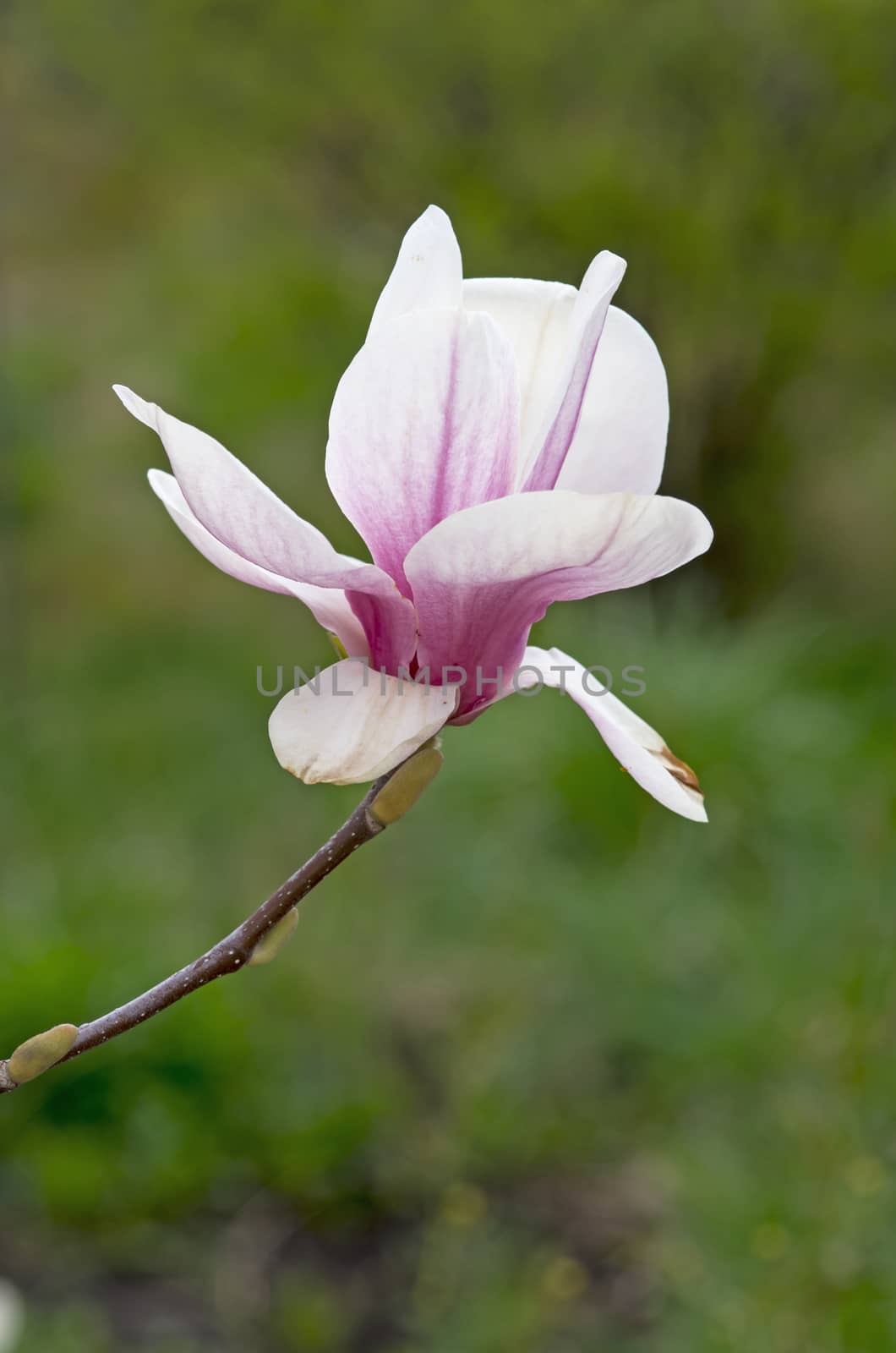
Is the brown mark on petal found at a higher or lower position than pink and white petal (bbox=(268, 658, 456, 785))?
lower

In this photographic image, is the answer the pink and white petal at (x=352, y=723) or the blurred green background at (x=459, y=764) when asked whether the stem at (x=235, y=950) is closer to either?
the pink and white petal at (x=352, y=723)

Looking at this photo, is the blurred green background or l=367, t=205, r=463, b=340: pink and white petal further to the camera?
the blurred green background

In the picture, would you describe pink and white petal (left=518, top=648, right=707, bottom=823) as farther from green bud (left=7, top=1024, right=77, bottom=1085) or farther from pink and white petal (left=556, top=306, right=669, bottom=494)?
green bud (left=7, top=1024, right=77, bottom=1085)

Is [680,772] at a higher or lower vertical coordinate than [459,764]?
higher

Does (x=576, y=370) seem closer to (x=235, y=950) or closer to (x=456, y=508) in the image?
(x=456, y=508)

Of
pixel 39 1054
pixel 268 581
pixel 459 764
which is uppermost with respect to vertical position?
pixel 268 581

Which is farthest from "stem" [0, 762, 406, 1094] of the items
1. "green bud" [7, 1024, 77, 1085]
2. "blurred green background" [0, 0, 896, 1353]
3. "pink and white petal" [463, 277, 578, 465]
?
"blurred green background" [0, 0, 896, 1353]

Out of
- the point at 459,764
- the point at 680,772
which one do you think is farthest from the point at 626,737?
the point at 459,764

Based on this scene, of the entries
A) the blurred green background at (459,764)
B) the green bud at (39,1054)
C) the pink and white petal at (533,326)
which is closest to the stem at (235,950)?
the green bud at (39,1054)
